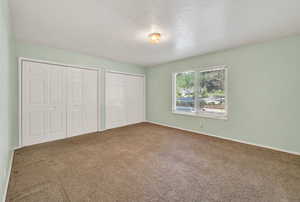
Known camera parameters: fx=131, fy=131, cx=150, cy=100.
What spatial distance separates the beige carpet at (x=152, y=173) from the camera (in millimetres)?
1574

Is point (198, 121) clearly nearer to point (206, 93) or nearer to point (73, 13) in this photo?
point (206, 93)

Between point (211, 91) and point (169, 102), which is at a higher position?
point (211, 91)

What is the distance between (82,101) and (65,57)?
4.21ft

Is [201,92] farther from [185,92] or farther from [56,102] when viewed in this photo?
[56,102]

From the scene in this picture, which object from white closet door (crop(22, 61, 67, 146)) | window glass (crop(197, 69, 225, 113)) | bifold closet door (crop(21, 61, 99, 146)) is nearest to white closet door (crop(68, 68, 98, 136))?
bifold closet door (crop(21, 61, 99, 146))

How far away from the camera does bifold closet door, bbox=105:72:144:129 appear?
4566 millimetres

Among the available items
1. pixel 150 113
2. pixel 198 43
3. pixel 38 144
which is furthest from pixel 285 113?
pixel 38 144

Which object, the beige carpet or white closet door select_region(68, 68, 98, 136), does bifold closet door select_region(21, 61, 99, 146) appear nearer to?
white closet door select_region(68, 68, 98, 136)

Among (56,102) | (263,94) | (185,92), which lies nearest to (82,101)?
(56,102)

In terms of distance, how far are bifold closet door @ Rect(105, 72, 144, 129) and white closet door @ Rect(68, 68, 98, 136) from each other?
1.35 feet

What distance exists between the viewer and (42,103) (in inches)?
127

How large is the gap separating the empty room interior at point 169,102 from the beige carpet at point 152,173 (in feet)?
0.05

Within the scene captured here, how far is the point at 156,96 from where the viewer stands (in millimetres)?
5410

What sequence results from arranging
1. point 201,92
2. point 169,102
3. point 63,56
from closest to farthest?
point 63,56
point 201,92
point 169,102
